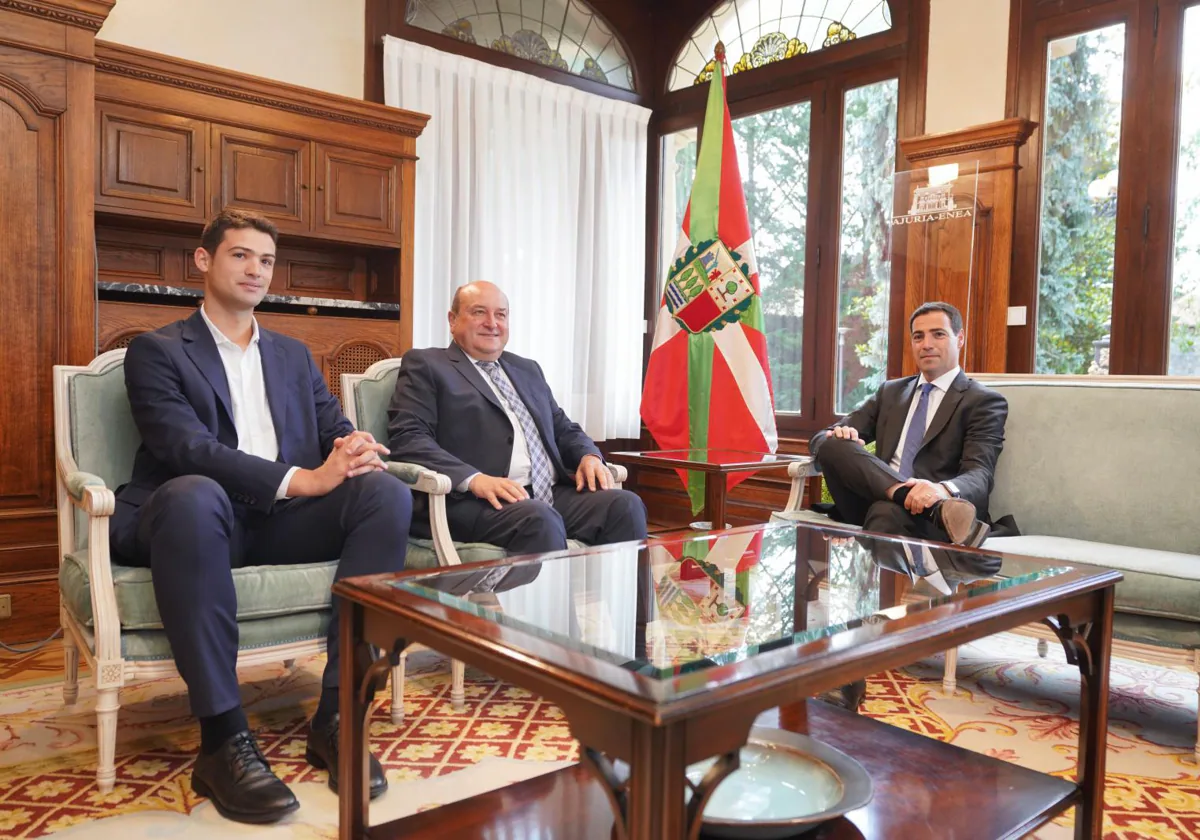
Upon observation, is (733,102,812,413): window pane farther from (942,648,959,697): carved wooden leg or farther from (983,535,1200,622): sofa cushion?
(983,535,1200,622): sofa cushion

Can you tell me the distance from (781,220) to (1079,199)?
5.12 feet

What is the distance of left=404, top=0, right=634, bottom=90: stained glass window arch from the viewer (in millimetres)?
4789

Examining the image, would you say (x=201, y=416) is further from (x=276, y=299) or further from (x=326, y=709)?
(x=276, y=299)

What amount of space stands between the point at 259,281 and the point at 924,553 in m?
1.65

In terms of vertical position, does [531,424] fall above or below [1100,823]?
above

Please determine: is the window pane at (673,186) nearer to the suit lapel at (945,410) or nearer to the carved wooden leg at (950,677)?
the suit lapel at (945,410)

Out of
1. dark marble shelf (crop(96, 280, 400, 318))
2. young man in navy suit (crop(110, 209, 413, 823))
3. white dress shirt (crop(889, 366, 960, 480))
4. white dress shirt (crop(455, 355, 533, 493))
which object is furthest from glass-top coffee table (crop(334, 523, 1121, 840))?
dark marble shelf (crop(96, 280, 400, 318))

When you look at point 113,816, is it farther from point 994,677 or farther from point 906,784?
Answer: point 994,677

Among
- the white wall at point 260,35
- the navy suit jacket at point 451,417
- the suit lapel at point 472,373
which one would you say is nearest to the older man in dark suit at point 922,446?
the navy suit jacket at point 451,417

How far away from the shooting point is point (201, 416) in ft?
6.95

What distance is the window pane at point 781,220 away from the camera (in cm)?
495

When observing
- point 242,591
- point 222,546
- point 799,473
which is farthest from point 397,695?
point 799,473

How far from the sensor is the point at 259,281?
2242 millimetres

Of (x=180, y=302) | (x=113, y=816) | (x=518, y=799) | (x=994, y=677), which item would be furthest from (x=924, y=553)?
(x=180, y=302)
